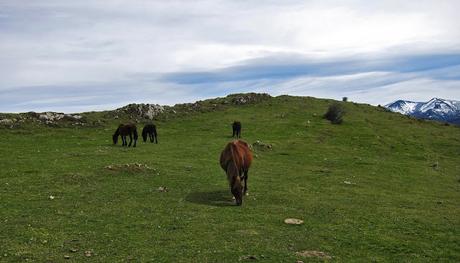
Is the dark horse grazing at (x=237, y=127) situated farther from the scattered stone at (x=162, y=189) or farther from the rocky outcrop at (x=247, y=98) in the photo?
the scattered stone at (x=162, y=189)

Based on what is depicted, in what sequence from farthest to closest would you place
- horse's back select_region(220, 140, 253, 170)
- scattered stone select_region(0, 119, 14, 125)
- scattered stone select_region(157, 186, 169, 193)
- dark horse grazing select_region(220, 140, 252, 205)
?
scattered stone select_region(0, 119, 14, 125), scattered stone select_region(157, 186, 169, 193), horse's back select_region(220, 140, 253, 170), dark horse grazing select_region(220, 140, 252, 205)

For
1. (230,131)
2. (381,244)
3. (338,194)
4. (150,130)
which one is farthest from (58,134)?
(381,244)

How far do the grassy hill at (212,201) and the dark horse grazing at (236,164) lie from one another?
0.76 metres

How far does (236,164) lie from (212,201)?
2.15 metres

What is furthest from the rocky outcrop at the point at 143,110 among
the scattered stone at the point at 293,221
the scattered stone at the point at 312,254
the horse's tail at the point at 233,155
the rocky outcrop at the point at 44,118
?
the scattered stone at the point at 312,254

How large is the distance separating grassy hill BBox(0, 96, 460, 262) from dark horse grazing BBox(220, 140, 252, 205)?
760 mm

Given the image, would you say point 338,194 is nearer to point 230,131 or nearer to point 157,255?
point 157,255

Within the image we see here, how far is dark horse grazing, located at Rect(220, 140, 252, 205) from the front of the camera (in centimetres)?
1945

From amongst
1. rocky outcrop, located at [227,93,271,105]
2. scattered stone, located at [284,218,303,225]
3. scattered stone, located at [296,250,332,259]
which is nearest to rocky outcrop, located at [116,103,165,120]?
rocky outcrop, located at [227,93,271,105]

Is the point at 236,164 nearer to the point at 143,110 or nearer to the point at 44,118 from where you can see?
the point at 44,118

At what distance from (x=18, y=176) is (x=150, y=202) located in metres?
9.83

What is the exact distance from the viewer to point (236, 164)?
66.8ft

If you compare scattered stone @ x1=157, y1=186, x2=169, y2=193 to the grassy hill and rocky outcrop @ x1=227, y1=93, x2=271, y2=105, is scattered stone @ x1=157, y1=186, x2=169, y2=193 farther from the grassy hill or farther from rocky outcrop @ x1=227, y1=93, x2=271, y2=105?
rocky outcrop @ x1=227, y1=93, x2=271, y2=105

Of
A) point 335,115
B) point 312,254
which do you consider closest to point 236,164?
point 312,254
